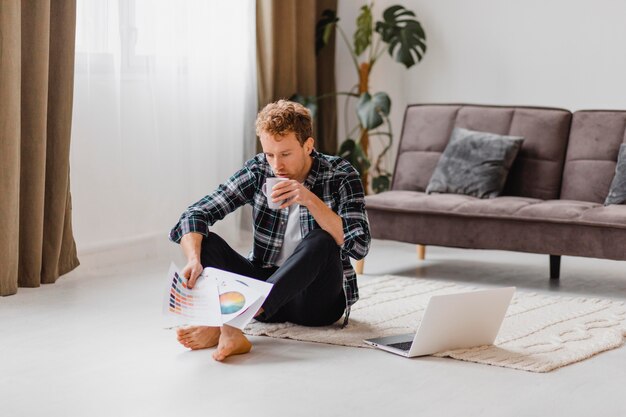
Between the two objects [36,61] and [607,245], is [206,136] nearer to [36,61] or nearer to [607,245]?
[36,61]

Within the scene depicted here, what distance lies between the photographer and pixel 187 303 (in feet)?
9.39

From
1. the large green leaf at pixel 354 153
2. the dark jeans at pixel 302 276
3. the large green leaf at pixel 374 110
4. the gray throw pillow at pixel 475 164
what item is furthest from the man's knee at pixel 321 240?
the large green leaf at pixel 354 153

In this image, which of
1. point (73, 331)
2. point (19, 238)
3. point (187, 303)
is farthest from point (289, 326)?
point (19, 238)

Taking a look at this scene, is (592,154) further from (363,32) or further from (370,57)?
(370,57)

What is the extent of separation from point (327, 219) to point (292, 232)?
21 centimetres

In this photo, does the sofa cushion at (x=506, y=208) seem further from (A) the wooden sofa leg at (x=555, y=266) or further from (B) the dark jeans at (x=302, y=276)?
(B) the dark jeans at (x=302, y=276)

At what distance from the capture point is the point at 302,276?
287cm

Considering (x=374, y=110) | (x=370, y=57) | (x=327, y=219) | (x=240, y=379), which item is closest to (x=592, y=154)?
(x=374, y=110)

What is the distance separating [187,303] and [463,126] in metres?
2.26

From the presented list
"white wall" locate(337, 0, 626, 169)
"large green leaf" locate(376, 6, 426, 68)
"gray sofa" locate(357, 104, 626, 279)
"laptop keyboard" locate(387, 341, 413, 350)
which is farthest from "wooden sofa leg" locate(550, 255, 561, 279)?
"large green leaf" locate(376, 6, 426, 68)

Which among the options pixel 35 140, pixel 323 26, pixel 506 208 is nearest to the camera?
pixel 35 140

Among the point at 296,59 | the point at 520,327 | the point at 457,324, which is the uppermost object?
the point at 296,59

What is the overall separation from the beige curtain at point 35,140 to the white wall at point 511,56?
2343mm

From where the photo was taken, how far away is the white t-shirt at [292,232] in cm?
309
